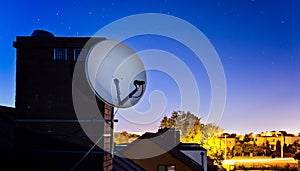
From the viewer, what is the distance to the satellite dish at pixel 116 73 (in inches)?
151

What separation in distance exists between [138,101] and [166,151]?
34.2 feet

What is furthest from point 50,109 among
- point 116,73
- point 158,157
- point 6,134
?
point 158,157

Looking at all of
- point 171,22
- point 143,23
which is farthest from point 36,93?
point 171,22

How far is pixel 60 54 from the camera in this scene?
3.89 meters

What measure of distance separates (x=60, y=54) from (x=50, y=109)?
2.25ft

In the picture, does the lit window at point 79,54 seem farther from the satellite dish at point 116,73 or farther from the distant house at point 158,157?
the distant house at point 158,157

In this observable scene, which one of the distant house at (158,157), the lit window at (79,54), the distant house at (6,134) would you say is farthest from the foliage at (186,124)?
the lit window at (79,54)

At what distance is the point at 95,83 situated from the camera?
3.81m

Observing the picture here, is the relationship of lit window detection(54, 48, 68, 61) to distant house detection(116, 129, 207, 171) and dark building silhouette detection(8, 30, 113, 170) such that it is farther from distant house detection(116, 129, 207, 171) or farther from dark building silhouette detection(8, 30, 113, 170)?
distant house detection(116, 129, 207, 171)

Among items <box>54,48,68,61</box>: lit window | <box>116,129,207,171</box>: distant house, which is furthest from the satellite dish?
<box>116,129,207,171</box>: distant house

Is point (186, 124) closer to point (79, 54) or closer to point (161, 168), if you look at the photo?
point (161, 168)

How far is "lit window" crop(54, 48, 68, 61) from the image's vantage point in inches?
153

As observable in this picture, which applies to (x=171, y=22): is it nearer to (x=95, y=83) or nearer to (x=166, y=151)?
(x=95, y=83)

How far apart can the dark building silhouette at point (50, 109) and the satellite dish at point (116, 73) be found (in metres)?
0.11
